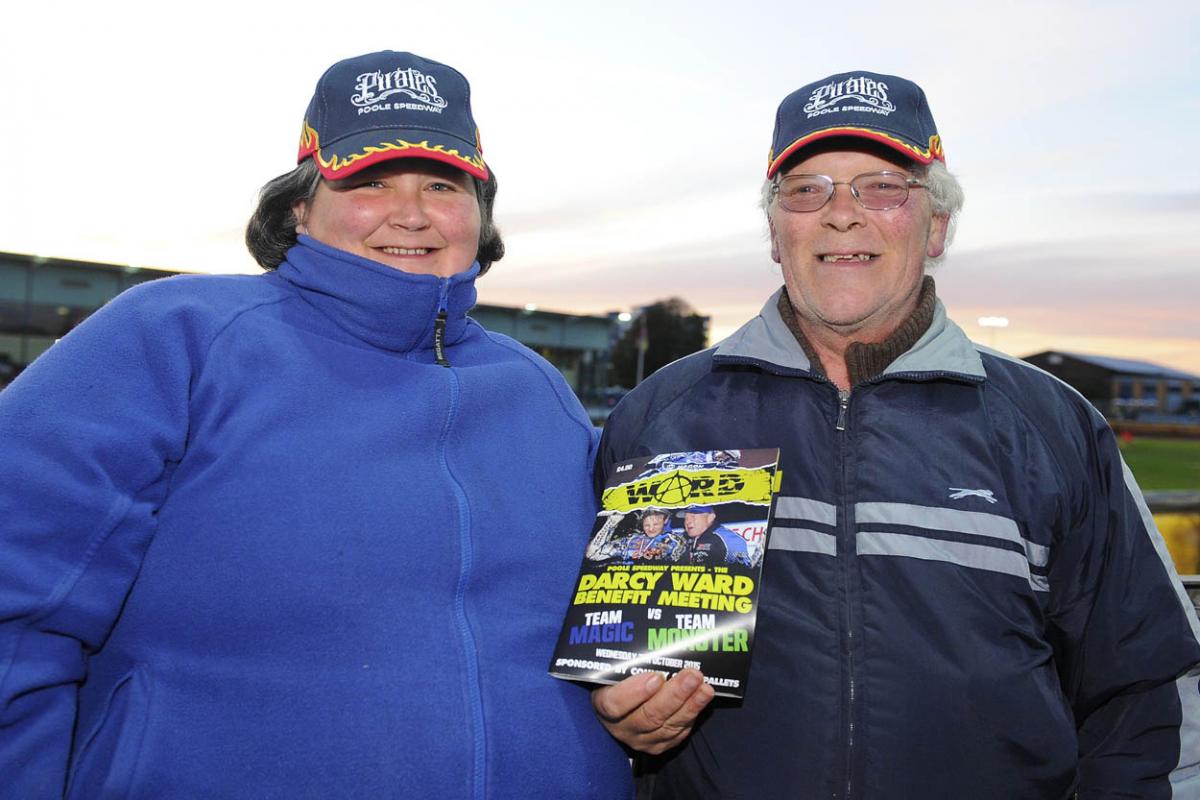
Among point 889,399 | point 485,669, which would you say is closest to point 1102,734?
point 889,399

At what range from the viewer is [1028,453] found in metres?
2.45

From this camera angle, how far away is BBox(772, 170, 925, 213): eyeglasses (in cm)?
274

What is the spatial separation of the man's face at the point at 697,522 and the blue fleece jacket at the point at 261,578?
40 cm

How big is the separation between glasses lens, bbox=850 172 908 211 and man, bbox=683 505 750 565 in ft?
3.67

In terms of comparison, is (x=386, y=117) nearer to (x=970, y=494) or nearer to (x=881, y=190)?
(x=881, y=190)

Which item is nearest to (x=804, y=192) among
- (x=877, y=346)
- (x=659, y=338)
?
(x=877, y=346)

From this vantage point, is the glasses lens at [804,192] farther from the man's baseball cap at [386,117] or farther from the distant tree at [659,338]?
the distant tree at [659,338]

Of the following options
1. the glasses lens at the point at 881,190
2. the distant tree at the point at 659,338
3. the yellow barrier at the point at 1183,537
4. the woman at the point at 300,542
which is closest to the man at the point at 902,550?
the glasses lens at the point at 881,190

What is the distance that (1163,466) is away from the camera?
1626 inches

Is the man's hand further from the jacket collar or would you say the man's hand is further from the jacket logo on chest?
the jacket collar

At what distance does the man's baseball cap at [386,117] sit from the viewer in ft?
8.04

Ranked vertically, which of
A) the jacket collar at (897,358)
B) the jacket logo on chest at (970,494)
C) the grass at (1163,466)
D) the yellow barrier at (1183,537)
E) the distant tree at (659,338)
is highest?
the distant tree at (659,338)

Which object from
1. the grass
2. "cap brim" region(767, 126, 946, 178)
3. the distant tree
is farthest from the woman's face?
the distant tree

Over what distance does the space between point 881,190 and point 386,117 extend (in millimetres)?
Answer: 1459
